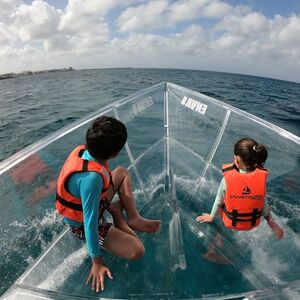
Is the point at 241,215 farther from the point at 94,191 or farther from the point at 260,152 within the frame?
the point at 94,191

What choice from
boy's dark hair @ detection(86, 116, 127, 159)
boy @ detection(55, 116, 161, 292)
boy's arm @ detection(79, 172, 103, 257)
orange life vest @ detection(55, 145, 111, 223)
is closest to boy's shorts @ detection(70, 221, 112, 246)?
boy @ detection(55, 116, 161, 292)

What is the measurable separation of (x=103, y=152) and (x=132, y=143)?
161 cm

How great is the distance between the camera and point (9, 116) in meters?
12.4

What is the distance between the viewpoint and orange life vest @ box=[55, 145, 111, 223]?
2166mm

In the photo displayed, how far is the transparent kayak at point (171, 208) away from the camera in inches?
97.9

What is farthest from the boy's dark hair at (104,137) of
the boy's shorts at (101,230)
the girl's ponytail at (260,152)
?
the girl's ponytail at (260,152)

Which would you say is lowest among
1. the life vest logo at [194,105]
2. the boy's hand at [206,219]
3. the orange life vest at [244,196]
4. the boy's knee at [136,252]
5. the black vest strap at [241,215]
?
the boy's hand at [206,219]

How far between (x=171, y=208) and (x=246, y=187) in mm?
1306

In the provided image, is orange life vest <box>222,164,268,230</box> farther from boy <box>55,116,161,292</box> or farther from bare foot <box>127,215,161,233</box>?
boy <box>55,116,161,292</box>

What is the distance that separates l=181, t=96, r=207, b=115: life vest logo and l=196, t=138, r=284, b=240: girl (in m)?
1.07

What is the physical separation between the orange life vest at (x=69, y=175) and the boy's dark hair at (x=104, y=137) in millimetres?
98

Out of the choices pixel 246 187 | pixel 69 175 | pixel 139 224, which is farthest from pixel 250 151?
pixel 69 175

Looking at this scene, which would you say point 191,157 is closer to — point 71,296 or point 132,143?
point 132,143

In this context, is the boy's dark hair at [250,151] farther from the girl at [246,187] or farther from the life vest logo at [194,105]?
the life vest logo at [194,105]
